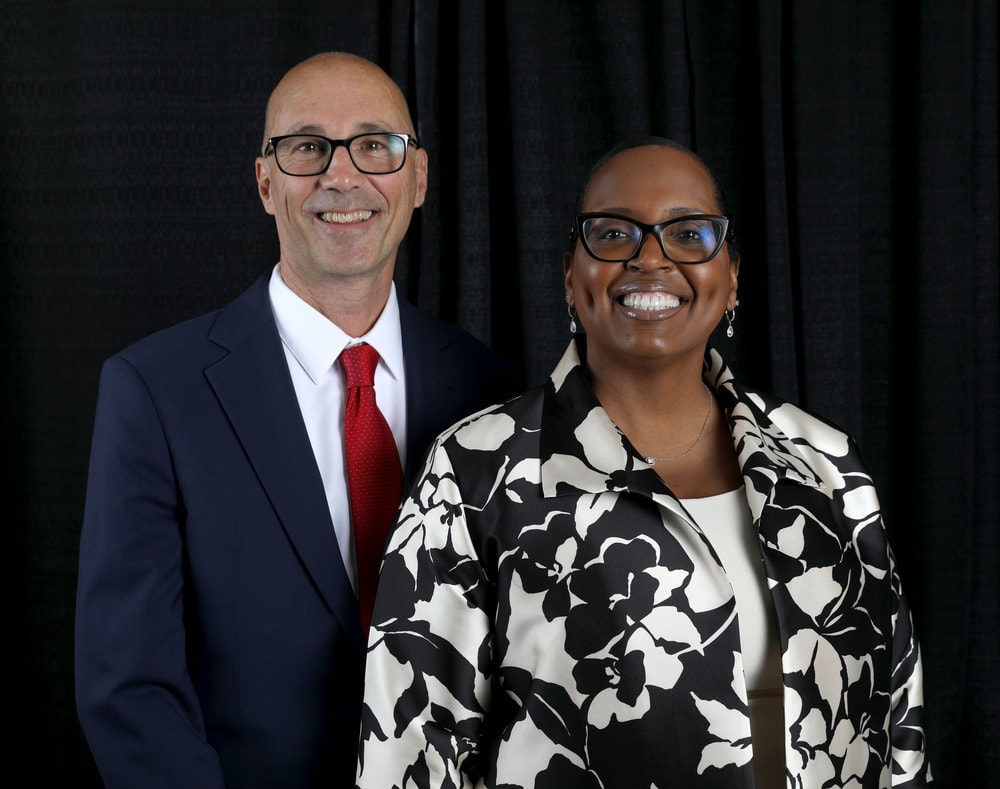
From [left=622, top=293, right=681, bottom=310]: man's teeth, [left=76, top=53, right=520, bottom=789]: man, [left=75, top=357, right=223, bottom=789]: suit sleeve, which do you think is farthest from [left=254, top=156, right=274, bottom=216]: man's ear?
[left=622, top=293, right=681, bottom=310]: man's teeth

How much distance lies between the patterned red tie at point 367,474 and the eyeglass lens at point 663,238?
0.42 meters

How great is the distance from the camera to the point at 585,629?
1.24m

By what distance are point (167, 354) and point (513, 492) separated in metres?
0.58

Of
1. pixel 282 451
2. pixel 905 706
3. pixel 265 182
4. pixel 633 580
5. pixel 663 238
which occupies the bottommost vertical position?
pixel 905 706

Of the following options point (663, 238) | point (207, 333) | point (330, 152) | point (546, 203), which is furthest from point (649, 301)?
point (546, 203)

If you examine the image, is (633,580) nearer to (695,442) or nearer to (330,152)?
(695,442)

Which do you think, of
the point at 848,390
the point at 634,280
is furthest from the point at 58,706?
the point at 848,390

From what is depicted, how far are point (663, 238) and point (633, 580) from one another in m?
0.44

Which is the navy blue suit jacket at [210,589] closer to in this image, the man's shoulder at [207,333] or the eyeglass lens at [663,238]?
the man's shoulder at [207,333]

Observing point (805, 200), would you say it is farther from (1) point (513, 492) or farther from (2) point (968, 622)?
(1) point (513, 492)

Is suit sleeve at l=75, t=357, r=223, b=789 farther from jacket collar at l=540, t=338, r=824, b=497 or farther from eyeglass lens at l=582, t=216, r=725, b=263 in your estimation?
eyeglass lens at l=582, t=216, r=725, b=263

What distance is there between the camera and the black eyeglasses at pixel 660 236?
132 centimetres

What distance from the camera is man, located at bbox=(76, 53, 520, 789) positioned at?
1.41m

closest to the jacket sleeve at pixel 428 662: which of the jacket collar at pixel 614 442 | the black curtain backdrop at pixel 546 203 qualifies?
the jacket collar at pixel 614 442
